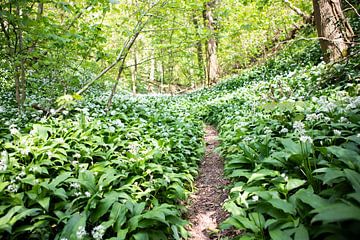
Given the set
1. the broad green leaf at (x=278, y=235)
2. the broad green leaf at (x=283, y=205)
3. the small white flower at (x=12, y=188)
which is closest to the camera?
the broad green leaf at (x=278, y=235)

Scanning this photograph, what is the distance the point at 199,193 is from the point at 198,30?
15.1ft

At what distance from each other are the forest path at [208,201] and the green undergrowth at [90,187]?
0.23 meters

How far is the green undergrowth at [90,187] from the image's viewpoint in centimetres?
265

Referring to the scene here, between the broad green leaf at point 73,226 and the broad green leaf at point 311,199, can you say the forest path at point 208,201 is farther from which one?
the broad green leaf at point 73,226

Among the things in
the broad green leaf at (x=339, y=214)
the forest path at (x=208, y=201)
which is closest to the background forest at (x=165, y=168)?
the broad green leaf at (x=339, y=214)

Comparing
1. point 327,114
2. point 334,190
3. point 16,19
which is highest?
point 16,19

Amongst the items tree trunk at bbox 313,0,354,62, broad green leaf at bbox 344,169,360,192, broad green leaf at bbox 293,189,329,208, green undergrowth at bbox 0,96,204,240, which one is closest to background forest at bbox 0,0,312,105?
green undergrowth at bbox 0,96,204,240

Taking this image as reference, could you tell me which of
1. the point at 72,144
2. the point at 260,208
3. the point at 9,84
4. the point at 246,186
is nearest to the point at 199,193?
the point at 246,186

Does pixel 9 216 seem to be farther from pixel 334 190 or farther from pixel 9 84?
pixel 9 84

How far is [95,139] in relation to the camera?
4508 millimetres

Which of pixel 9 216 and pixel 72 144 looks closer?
pixel 9 216

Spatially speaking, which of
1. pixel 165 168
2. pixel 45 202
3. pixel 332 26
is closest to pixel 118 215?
pixel 45 202

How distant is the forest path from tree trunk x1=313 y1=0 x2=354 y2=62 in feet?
14.7

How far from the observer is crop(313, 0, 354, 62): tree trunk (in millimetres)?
6621
